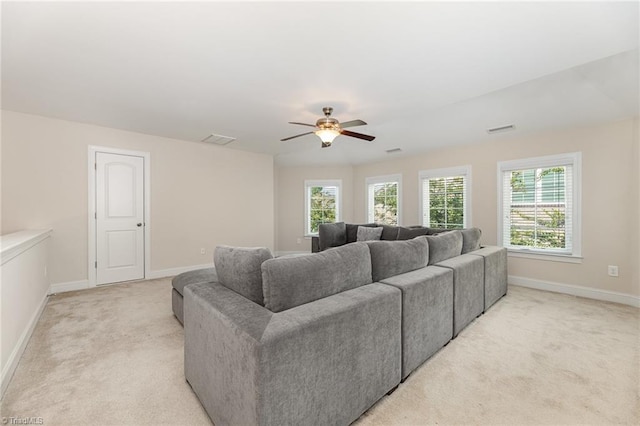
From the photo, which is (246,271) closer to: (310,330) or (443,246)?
(310,330)

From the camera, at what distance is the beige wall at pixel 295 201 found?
23.1ft

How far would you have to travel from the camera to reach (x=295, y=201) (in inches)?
279

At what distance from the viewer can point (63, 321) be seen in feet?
9.24

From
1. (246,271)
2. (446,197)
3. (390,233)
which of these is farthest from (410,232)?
(246,271)

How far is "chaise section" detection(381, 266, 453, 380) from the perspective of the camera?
185cm

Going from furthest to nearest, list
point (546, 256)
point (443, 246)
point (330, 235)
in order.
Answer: point (330, 235), point (546, 256), point (443, 246)

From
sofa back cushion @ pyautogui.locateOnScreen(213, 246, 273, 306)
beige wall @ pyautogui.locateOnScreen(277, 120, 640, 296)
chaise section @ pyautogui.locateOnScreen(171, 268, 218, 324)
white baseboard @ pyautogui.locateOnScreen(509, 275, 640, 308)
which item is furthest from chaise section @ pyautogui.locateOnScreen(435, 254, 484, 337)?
chaise section @ pyautogui.locateOnScreen(171, 268, 218, 324)

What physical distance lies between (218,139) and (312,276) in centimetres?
399

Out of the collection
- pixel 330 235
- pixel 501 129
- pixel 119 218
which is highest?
pixel 501 129

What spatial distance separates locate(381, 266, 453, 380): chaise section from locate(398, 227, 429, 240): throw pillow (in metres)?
2.17

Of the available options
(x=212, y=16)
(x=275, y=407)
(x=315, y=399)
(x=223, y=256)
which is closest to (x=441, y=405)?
(x=315, y=399)

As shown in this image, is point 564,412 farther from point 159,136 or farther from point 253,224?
point 159,136

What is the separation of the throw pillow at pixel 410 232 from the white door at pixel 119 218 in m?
4.32

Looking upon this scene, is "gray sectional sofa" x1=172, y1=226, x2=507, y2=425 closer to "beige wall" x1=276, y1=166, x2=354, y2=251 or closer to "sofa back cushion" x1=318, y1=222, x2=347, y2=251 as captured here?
"sofa back cushion" x1=318, y1=222, x2=347, y2=251
